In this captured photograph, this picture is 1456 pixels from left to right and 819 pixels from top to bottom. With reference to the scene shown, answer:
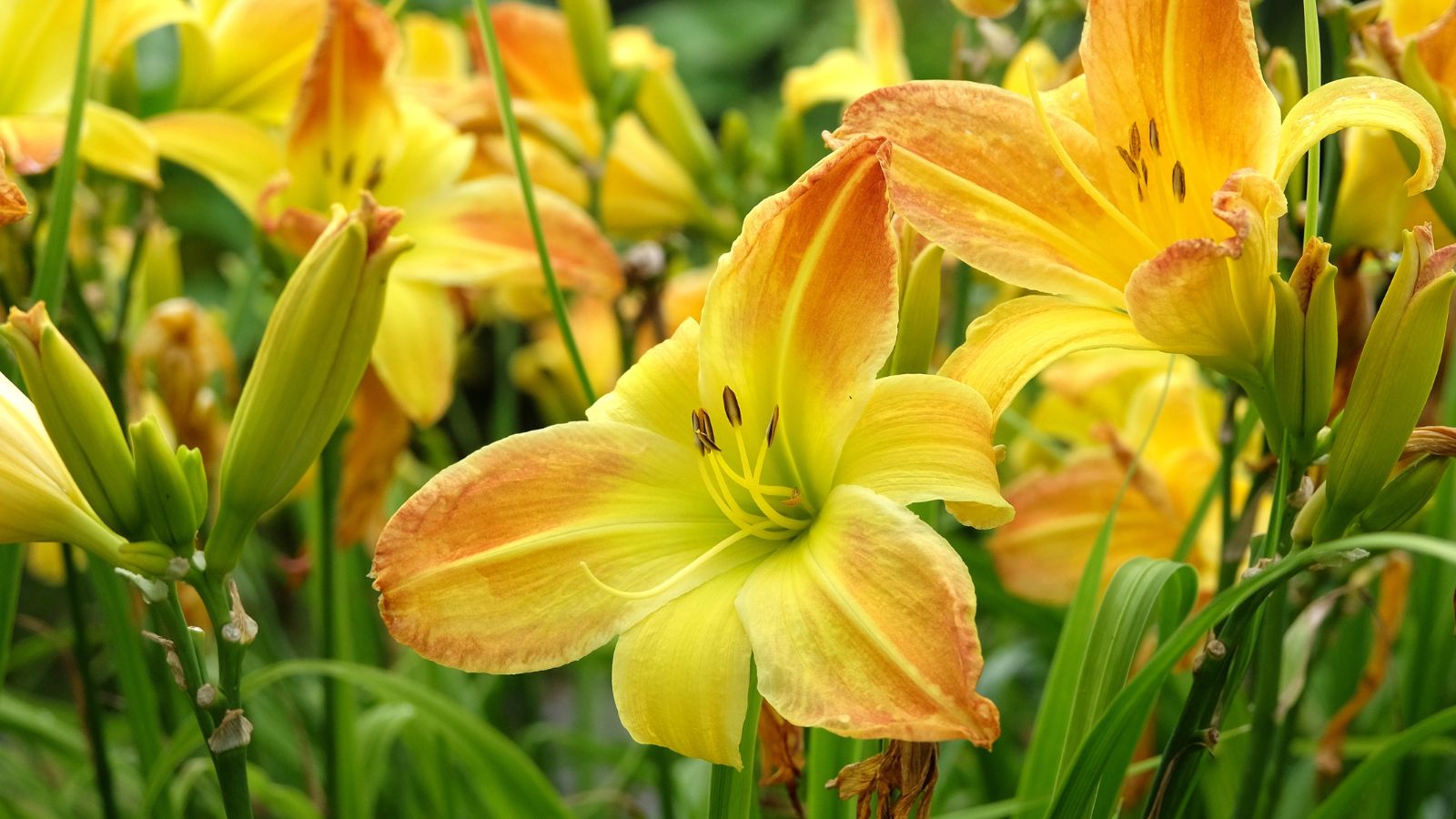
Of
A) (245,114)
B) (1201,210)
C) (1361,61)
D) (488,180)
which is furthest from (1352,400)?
(245,114)

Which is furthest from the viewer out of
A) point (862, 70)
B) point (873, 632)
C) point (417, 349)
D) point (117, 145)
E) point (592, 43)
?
point (862, 70)

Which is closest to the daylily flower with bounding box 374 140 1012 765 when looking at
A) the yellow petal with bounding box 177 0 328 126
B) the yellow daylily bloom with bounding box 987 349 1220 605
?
the yellow daylily bloom with bounding box 987 349 1220 605

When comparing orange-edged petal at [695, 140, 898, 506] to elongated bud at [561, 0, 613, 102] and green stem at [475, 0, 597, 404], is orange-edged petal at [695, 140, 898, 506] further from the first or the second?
elongated bud at [561, 0, 613, 102]

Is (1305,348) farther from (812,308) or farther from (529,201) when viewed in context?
(529,201)

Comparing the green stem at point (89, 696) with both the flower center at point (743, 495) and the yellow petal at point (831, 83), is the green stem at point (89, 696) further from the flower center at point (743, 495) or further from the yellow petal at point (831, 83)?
the yellow petal at point (831, 83)

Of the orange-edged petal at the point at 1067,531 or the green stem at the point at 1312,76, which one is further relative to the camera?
the orange-edged petal at the point at 1067,531

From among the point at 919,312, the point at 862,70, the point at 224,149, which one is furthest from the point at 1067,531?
the point at 224,149

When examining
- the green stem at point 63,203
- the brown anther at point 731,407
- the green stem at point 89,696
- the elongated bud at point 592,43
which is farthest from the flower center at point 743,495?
the elongated bud at point 592,43

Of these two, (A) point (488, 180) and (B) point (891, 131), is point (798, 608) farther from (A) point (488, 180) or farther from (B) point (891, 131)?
(A) point (488, 180)
